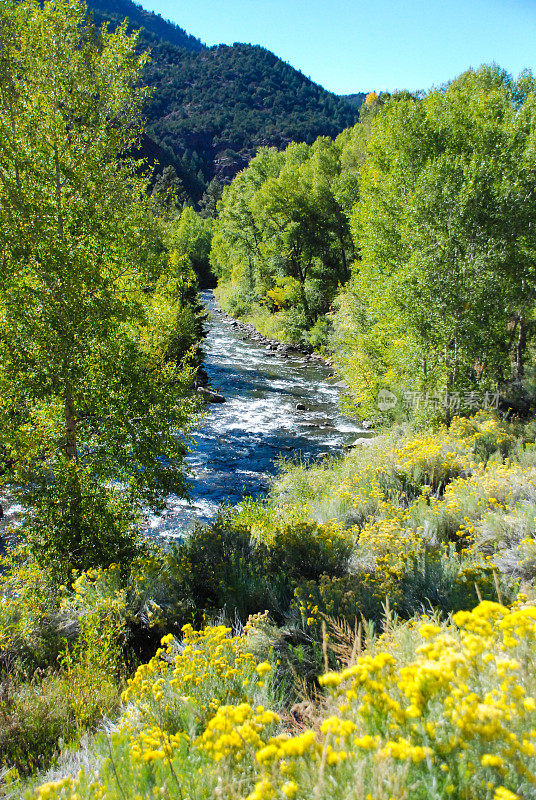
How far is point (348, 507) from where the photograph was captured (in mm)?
7664

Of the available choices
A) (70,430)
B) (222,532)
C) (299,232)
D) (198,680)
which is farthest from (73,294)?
(299,232)

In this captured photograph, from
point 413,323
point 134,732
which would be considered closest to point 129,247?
point 134,732

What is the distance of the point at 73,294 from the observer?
6.11 metres

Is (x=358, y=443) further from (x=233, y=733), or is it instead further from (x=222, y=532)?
(x=233, y=733)

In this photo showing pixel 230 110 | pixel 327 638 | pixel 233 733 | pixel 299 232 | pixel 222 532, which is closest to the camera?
pixel 233 733

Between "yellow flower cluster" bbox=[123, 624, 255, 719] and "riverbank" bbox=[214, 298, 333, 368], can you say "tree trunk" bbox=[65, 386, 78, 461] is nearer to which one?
"yellow flower cluster" bbox=[123, 624, 255, 719]

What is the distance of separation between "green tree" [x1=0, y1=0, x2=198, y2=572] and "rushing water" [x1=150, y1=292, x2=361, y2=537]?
51.3 inches

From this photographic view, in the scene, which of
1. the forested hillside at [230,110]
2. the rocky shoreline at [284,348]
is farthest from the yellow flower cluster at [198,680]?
the forested hillside at [230,110]

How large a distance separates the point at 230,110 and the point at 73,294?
201 m

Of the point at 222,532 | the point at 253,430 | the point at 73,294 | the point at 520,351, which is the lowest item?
the point at 253,430

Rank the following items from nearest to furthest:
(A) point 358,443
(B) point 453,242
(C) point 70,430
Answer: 1. (C) point 70,430
2. (B) point 453,242
3. (A) point 358,443

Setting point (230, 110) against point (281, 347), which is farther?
point (230, 110)

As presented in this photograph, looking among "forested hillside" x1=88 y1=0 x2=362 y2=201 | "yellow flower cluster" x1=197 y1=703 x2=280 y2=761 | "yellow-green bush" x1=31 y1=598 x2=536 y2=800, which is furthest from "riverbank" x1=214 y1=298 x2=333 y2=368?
"forested hillside" x1=88 y1=0 x2=362 y2=201

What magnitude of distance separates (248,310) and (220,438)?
24812 mm
